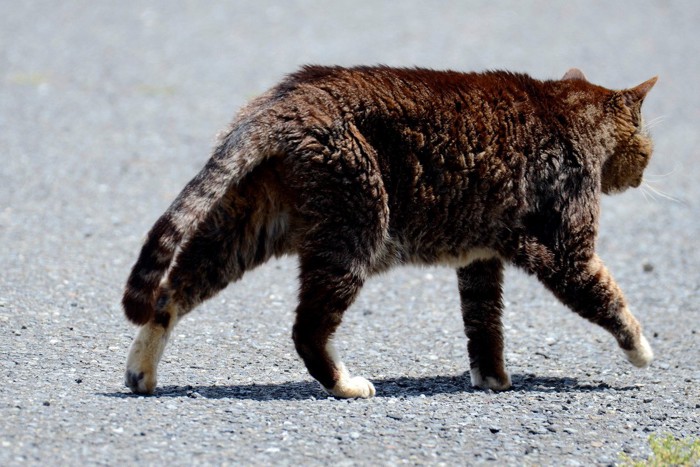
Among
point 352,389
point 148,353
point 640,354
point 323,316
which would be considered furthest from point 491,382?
point 148,353

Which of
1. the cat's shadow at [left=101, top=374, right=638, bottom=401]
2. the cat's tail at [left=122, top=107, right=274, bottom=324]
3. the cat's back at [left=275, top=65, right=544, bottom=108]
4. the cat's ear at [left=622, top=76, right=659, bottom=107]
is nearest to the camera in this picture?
the cat's tail at [left=122, top=107, right=274, bottom=324]

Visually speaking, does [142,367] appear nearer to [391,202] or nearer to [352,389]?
[352,389]

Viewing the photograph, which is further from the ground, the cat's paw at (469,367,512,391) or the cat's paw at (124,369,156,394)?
the cat's paw at (469,367,512,391)

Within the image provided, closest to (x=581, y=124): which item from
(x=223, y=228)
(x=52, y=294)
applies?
(x=223, y=228)

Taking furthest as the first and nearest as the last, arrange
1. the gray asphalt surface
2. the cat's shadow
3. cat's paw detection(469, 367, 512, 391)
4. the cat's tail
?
cat's paw detection(469, 367, 512, 391), the cat's shadow, the cat's tail, the gray asphalt surface

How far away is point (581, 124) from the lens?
266 inches

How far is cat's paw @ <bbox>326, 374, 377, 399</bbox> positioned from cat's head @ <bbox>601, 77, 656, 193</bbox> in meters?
2.34

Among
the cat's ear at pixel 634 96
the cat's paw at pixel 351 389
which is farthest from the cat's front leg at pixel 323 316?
the cat's ear at pixel 634 96

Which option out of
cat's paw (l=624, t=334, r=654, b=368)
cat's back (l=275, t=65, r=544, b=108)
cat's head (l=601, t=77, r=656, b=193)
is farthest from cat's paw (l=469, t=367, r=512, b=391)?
cat's back (l=275, t=65, r=544, b=108)

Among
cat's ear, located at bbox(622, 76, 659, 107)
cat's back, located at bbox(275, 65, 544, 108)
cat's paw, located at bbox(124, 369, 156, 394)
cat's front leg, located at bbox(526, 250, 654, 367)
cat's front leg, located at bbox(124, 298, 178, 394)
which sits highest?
cat's ear, located at bbox(622, 76, 659, 107)

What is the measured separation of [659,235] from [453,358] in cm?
476

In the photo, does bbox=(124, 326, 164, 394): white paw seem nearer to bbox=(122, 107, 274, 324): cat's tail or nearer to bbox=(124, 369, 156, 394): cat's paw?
bbox=(124, 369, 156, 394): cat's paw

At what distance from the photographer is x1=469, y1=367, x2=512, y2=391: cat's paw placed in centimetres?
659

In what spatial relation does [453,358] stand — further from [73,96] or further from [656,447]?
[73,96]
